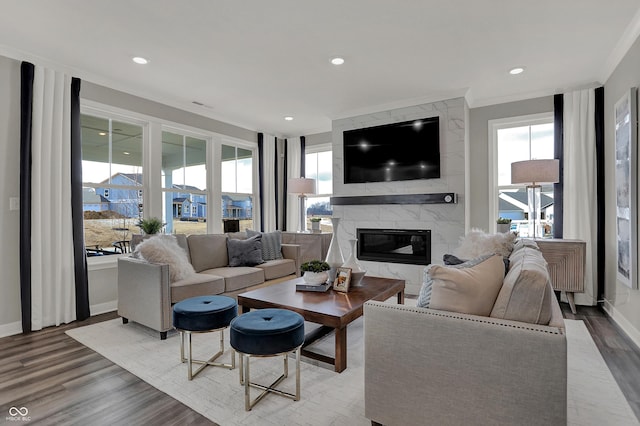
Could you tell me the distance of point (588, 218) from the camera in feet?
12.8

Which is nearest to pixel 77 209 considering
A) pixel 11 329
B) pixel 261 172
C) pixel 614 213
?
pixel 11 329

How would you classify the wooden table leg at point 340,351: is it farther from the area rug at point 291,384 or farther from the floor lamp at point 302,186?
the floor lamp at point 302,186

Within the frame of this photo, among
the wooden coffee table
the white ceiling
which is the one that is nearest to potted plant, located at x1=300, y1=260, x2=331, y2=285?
the wooden coffee table

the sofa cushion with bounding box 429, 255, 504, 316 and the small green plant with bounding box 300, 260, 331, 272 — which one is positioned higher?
the sofa cushion with bounding box 429, 255, 504, 316

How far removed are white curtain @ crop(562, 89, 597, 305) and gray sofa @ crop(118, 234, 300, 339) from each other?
11.7 ft

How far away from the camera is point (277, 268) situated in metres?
4.30

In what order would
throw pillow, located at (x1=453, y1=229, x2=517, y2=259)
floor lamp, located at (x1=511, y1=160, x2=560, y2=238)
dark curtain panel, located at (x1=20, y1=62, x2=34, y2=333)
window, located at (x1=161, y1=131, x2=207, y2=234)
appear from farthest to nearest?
window, located at (x1=161, y1=131, x2=207, y2=234), floor lamp, located at (x1=511, y1=160, x2=560, y2=238), dark curtain panel, located at (x1=20, y1=62, x2=34, y2=333), throw pillow, located at (x1=453, y1=229, x2=517, y2=259)

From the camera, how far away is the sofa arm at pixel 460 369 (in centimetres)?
125

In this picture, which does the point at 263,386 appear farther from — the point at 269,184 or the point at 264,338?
the point at 269,184

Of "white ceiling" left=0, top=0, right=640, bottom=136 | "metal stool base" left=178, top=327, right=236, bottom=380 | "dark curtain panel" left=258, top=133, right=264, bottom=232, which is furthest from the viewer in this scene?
"dark curtain panel" left=258, top=133, right=264, bottom=232

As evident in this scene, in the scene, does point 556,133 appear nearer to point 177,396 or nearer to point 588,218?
point 588,218

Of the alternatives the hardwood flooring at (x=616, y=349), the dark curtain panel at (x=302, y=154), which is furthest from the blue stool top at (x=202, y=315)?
the dark curtain panel at (x=302, y=154)

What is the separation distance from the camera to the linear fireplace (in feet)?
15.1

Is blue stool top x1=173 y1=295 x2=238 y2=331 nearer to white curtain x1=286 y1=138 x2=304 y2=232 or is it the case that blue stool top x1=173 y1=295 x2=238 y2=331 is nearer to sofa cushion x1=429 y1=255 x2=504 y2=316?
sofa cushion x1=429 y1=255 x2=504 y2=316
